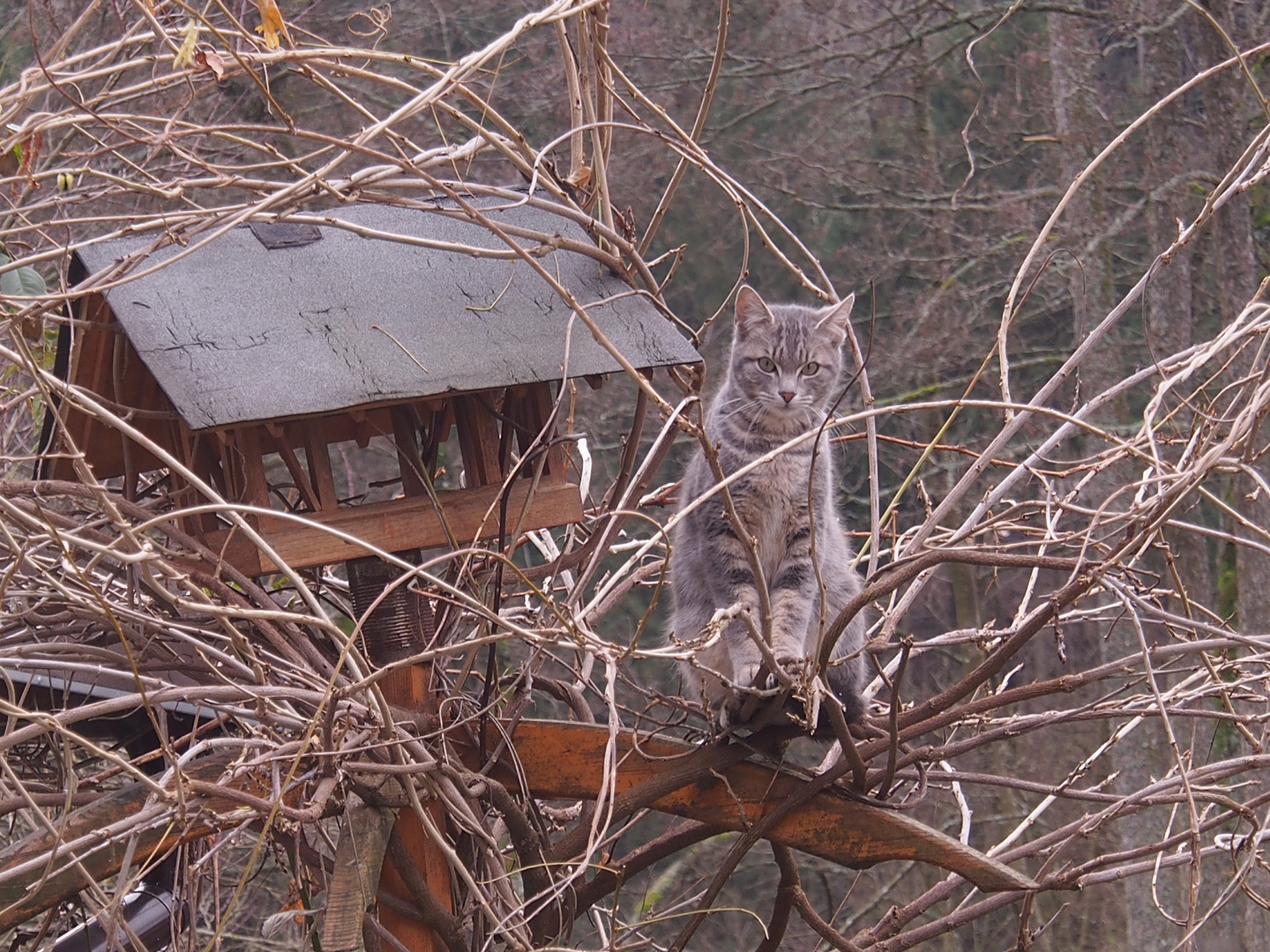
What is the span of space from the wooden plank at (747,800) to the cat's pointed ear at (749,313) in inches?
44.6

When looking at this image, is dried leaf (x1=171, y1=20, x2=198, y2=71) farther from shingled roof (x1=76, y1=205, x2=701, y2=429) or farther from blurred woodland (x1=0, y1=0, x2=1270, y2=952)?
shingled roof (x1=76, y1=205, x2=701, y2=429)

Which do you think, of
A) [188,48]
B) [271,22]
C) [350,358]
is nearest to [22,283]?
[350,358]

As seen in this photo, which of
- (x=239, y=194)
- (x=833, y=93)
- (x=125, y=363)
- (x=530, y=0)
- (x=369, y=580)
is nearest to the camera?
(x=125, y=363)

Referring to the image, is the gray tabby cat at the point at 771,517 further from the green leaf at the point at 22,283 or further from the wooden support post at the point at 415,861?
the green leaf at the point at 22,283

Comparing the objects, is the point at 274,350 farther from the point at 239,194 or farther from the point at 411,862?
the point at 239,194

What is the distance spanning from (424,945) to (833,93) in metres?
7.13

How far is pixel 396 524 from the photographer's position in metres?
2.51

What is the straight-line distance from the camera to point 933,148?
859 centimetres

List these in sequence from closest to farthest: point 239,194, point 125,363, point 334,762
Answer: point 334,762 → point 125,363 → point 239,194

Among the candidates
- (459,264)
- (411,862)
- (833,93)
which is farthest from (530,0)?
(411,862)

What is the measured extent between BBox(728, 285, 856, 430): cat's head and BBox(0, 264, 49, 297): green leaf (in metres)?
1.54

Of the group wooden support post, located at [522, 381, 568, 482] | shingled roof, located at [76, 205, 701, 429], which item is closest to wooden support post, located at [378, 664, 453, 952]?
wooden support post, located at [522, 381, 568, 482]

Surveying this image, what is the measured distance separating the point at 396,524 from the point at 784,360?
1.08 metres

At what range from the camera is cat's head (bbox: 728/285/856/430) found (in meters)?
3.05
